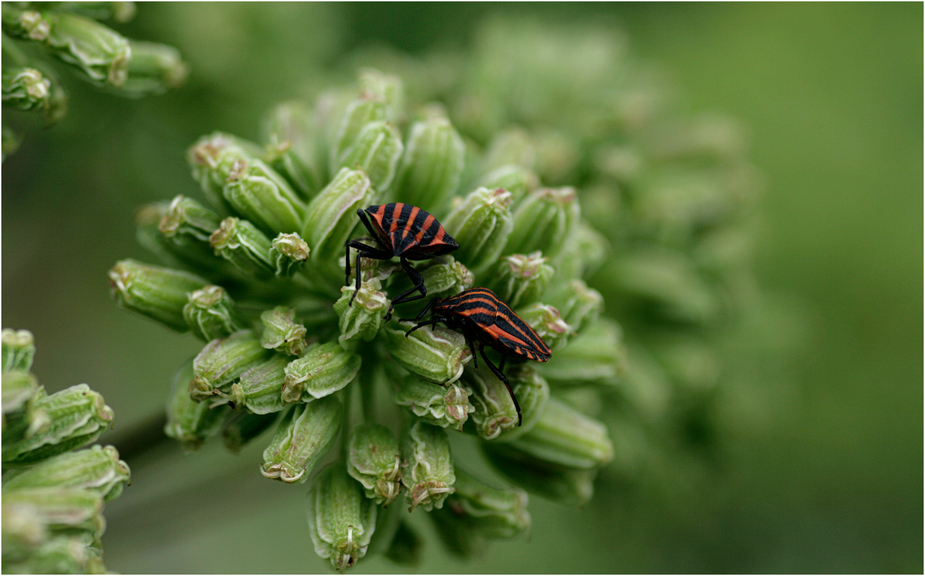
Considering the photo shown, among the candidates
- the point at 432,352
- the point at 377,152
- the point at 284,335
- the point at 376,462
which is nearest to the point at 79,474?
the point at 284,335

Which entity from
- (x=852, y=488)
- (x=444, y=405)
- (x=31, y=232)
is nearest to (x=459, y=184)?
(x=444, y=405)

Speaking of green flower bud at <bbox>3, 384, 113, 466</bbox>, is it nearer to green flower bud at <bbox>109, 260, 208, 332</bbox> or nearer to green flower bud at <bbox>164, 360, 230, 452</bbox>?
green flower bud at <bbox>164, 360, 230, 452</bbox>

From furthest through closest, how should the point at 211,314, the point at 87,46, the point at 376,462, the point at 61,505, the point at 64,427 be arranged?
1. the point at 87,46
2. the point at 211,314
3. the point at 376,462
4. the point at 64,427
5. the point at 61,505

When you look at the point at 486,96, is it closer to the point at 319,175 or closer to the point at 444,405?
the point at 319,175

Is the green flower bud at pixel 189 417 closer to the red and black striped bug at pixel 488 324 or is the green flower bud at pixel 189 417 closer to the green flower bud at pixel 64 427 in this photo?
the green flower bud at pixel 64 427

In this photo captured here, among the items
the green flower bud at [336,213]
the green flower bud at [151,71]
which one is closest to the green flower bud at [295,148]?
the green flower bud at [336,213]

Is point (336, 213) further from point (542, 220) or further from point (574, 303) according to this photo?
point (574, 303)
